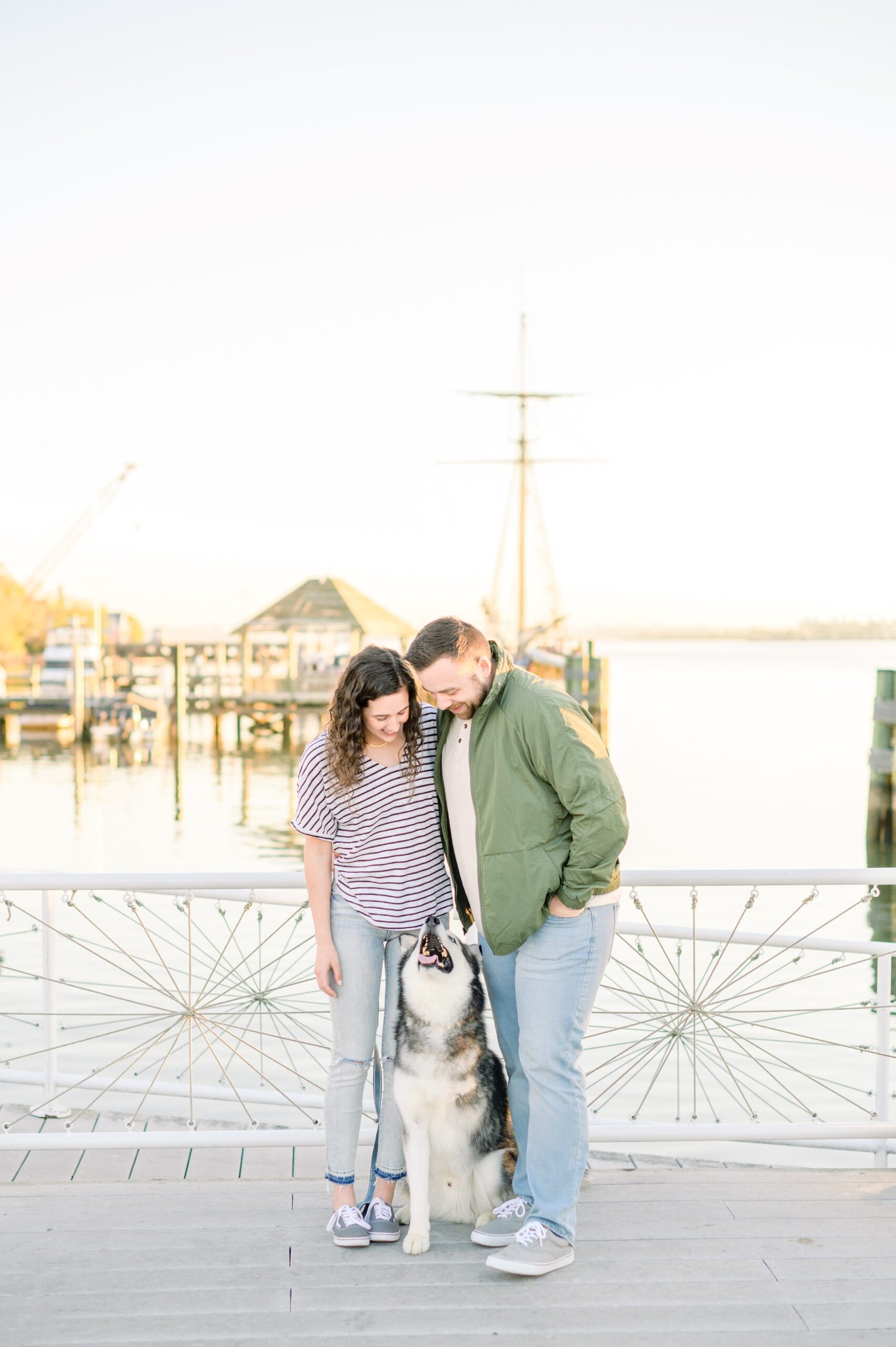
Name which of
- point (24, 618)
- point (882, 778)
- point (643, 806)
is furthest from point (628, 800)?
point (24, 618)

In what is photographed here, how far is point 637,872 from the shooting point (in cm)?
357

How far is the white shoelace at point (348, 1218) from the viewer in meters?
3.12

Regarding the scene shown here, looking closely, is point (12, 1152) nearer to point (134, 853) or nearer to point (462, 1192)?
point (462, 1192)

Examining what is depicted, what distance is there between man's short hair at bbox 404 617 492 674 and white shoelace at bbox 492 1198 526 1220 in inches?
58.5

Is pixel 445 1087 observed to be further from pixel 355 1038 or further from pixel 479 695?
pixel 479 695

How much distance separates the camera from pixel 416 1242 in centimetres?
308

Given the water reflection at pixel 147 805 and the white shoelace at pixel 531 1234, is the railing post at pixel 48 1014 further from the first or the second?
the water reflection at pixel 147 805

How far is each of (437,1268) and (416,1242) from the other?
10 centimetres

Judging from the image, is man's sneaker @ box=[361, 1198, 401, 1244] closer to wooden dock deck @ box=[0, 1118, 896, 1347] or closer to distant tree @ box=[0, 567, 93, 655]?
wooden dock deck @ box=[0, 1118, 896, 1347]

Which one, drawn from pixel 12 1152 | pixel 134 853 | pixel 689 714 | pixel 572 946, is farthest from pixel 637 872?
pixel 689 714

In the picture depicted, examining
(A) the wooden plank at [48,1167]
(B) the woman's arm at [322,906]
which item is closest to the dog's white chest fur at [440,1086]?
(B) the woman's arm at [322,906]

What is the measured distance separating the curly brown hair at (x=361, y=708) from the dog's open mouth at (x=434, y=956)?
1.44 feet

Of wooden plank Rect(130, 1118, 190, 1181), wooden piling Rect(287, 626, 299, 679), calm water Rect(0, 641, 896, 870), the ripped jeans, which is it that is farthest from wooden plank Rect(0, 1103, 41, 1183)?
wooden piling Rect(287, 626, 299, 679)

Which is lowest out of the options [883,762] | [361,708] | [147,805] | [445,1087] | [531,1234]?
[147,805]
